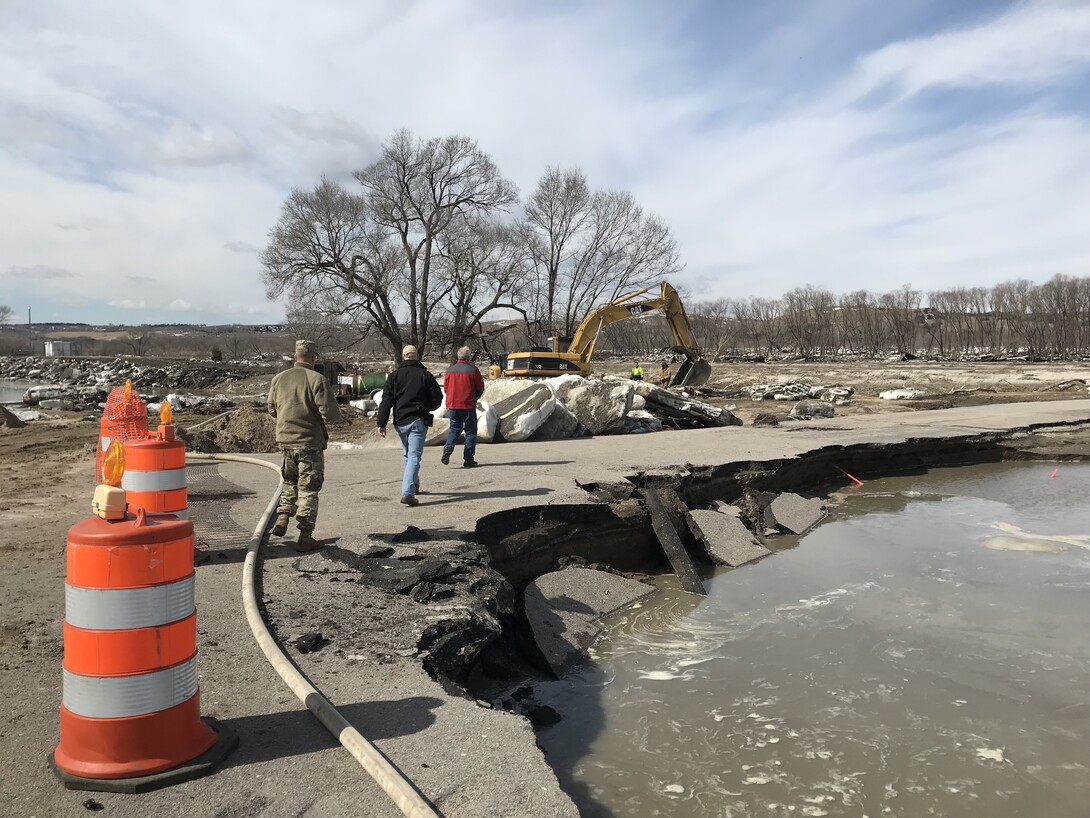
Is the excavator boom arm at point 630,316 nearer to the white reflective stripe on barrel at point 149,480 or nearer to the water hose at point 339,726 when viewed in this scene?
the white reflective stripe on barrel at point 149,480

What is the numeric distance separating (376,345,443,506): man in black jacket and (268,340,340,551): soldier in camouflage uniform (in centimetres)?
158

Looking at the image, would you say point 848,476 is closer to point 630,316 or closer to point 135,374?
point 630,316

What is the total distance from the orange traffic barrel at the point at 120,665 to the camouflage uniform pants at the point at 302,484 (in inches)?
126

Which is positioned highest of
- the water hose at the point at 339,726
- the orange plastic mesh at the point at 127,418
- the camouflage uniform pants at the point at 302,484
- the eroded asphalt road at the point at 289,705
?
the orange plastic mesh at the point at 127,418

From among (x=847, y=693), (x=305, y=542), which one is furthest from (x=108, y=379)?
(x=847, y=693)

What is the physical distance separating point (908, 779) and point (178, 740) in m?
3.64

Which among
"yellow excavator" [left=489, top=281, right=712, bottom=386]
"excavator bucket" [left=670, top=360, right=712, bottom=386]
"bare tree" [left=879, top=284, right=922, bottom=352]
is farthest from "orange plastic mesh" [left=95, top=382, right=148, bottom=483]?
"bare tree" [left=879, top=284, right=922, bottom=352]

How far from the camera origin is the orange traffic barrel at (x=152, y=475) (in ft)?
18.5

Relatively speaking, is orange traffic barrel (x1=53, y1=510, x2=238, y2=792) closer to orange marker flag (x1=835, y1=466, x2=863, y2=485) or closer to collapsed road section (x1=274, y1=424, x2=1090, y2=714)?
collapsed road section (x1=274, y1=424, x2=1090, y2=714)

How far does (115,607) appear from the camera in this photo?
278cm

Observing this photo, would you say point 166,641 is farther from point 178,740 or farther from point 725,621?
point 725,621

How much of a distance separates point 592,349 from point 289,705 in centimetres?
2199

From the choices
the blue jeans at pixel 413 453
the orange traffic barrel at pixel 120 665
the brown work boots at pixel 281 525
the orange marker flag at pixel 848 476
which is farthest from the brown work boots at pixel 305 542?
the orange marker flag at pixel 848 476

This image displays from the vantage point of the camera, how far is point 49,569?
18.7ft
